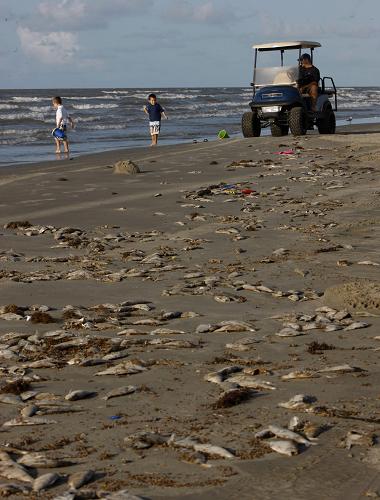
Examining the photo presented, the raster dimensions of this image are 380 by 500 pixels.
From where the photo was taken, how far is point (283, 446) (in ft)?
12.5

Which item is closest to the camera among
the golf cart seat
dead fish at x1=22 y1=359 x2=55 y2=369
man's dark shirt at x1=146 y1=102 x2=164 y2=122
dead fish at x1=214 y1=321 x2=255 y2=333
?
dead fish at x1=22 y1=359 x2=55 y2=369

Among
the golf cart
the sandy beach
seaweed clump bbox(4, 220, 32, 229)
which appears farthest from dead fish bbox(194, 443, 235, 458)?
the golf cart

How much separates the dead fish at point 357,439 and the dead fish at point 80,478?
3.37ft

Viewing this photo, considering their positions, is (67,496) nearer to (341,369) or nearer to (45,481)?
(45,481)

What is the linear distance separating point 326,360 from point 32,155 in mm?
18853

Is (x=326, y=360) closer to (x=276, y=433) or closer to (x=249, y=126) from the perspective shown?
(x=276, y=433)

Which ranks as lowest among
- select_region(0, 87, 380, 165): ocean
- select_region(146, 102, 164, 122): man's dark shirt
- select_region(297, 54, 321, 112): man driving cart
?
select_region(0, 87, 380, 165): ocean

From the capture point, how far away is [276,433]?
13.0 feet

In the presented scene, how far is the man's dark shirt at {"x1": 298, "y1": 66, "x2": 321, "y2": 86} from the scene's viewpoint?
925 inches

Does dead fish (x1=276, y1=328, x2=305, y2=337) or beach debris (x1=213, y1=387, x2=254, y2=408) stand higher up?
beach debris (x1=213, y1=387, x2=254, y2=408)

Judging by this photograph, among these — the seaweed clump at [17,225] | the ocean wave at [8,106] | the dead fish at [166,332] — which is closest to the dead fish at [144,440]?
the dead fish at [166,332]

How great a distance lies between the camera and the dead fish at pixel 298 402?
4.32m

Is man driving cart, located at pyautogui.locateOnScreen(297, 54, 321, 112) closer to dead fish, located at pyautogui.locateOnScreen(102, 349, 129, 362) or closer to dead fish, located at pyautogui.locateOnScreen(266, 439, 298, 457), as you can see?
dead fish, located at pyautogui.locateOnScreen(102, 349, 129, 362)

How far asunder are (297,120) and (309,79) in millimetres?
1323
